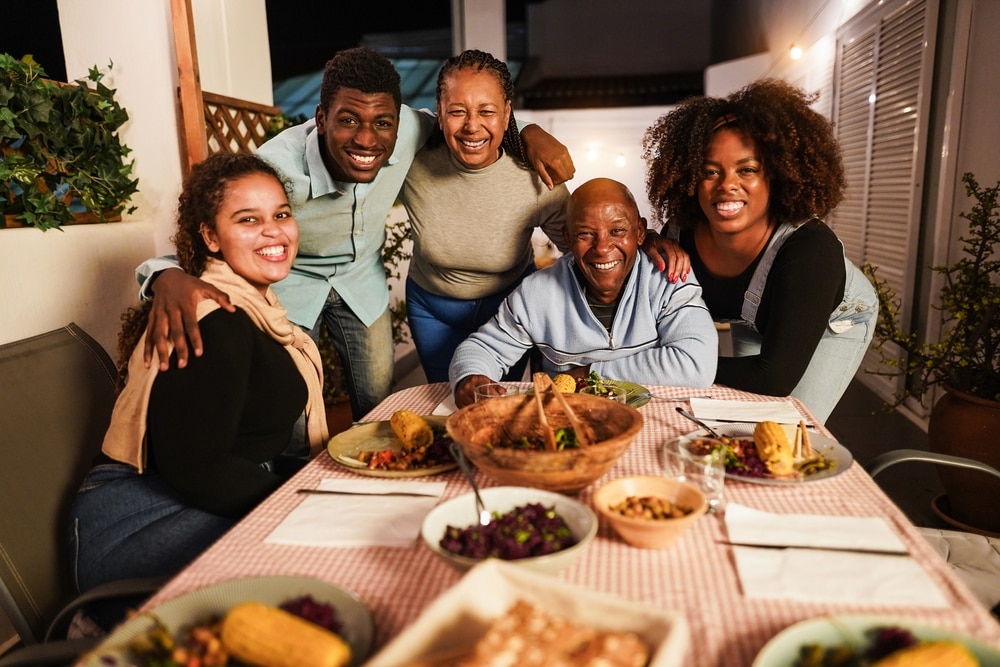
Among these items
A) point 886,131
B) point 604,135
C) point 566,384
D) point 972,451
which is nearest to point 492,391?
point 566,384

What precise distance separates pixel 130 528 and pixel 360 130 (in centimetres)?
124

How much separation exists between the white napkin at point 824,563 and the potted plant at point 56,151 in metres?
2.16

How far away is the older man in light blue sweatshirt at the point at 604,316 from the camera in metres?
1.94

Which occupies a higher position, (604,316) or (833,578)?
(604,316)

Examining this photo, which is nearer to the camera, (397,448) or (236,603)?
(236,603)

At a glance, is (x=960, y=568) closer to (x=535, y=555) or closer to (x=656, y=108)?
(x=535, y=555)

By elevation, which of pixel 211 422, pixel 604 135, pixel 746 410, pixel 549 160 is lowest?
pixel 746 410

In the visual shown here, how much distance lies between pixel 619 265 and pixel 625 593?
124cm

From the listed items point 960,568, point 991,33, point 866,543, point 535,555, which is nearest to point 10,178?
point 535,555

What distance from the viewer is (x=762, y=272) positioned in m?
2.09

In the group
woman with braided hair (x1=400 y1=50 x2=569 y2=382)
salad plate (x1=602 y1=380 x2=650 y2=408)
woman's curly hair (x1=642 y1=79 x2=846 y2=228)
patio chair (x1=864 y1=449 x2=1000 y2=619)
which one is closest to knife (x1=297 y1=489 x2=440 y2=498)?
salad plate (x1=602 y1=380 x2=650 y2=408)

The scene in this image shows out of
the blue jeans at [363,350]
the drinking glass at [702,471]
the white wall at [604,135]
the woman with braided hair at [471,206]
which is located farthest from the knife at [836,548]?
the white wall at [604,135]

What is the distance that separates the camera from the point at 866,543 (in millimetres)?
1025

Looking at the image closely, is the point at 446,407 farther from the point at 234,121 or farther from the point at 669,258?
the point at 234,121
